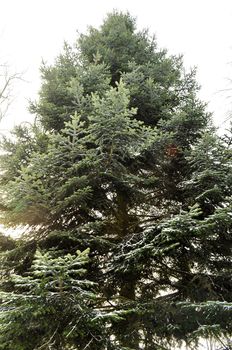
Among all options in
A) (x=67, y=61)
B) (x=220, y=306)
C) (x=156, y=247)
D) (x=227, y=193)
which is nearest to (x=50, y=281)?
(x=156, y=247)

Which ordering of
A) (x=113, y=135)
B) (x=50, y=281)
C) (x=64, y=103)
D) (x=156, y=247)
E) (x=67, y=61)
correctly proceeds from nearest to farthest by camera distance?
(x=50, y=281) → (x=156, y=247) → (x=113, y=135) → (x=64, y=103) → (x=67, y=61)

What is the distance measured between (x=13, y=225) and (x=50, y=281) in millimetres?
1666

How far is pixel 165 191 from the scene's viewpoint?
15.4ft

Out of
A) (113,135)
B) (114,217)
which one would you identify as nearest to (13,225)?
(114,217)

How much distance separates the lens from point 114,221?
14.9 feet

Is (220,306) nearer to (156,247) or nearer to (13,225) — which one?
(156,247)

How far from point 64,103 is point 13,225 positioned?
2.14 metres

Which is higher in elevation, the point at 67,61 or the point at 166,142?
the point at 67,61

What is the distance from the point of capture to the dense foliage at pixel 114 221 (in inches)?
108

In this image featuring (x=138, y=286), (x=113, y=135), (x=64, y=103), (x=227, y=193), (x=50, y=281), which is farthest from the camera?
(x=64, y=103)

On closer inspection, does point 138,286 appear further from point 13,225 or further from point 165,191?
point 13,225

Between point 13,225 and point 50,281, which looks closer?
point 50,281

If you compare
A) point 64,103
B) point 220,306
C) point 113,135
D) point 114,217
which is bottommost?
point 220,306

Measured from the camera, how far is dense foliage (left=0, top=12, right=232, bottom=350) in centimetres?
275
